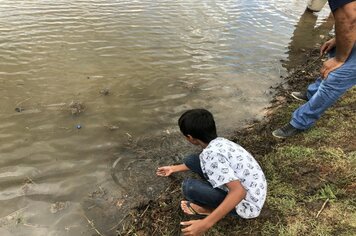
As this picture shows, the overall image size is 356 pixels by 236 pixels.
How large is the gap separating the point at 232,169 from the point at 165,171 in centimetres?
147

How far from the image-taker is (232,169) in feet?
8.55

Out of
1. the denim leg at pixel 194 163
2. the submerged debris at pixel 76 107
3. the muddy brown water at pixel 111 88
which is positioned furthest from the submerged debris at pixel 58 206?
the submerged debris at pixel 76 107

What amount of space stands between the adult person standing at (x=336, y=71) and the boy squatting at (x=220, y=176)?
1482mm

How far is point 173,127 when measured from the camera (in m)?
5.03

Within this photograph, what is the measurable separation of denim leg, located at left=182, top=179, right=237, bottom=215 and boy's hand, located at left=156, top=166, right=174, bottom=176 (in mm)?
801

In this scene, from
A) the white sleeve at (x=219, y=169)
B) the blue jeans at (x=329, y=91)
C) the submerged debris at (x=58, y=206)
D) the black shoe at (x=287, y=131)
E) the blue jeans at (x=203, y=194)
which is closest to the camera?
the white sleeve at (x=219, y=169)

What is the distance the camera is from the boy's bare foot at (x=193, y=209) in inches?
124

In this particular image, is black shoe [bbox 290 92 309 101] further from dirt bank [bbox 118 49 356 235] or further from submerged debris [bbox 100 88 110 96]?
submerged debris [bbox 100 88 110 96]

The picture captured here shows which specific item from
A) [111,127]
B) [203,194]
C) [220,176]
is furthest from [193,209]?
[111,127]

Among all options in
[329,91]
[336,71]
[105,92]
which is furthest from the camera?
[105,92]

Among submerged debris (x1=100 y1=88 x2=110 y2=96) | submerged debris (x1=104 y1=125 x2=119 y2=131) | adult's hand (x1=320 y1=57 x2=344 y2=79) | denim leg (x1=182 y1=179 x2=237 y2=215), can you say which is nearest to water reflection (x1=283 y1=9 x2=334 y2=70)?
adult's hand (x1=320 y1=57 x2=344 y2=79)

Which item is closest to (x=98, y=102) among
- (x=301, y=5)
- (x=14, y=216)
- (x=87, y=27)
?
(x=14, y=216)

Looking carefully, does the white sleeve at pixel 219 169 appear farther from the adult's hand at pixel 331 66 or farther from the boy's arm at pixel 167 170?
the adult's hand at pixel 331 66

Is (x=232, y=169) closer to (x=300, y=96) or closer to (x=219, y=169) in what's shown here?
(x=219, y=169)
